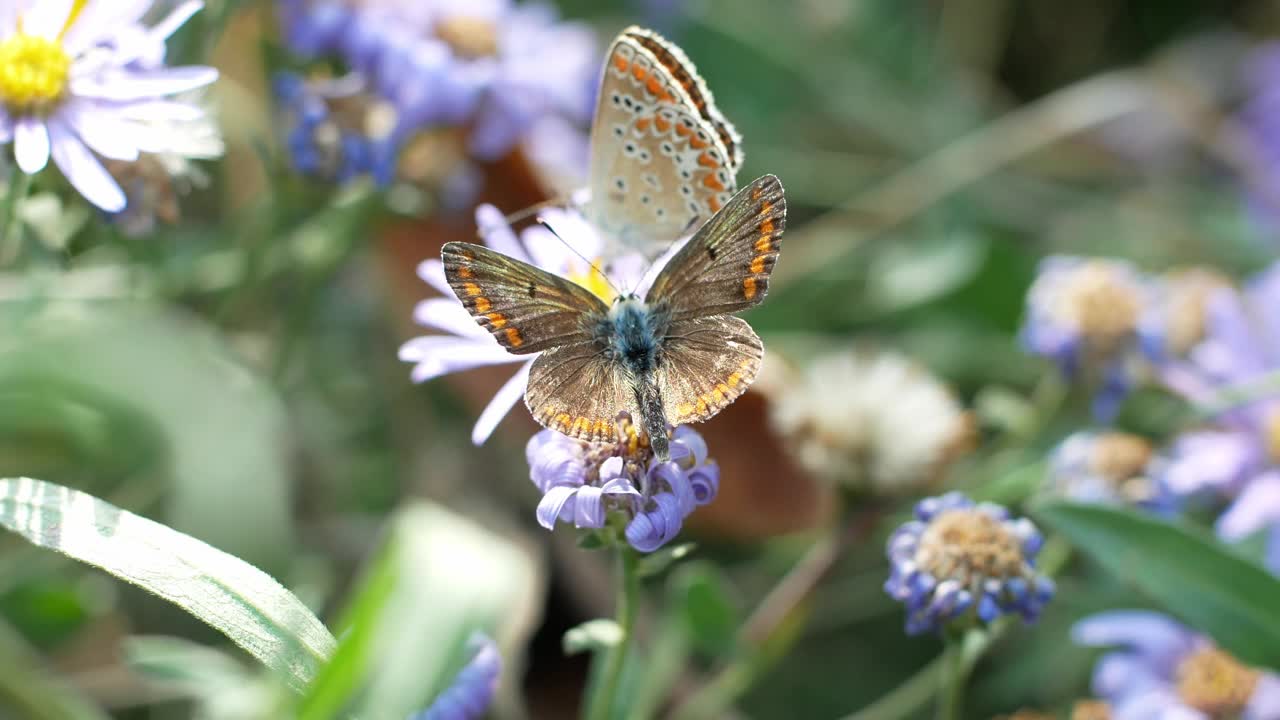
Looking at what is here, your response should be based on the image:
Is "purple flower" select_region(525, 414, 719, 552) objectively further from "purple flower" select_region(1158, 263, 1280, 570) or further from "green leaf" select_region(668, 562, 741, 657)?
"purple flower" select_region(1158, 263, 1280, 570)

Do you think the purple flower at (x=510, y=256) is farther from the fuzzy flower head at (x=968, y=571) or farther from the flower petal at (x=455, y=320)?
the fuzzy flower head at (x=968, y=571)

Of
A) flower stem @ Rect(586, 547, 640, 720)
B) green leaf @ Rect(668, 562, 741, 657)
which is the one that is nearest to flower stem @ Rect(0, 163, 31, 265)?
flower stem @ Rect(586, 547, 640, 720)

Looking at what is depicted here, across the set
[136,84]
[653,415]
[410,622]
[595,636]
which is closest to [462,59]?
[136,84]

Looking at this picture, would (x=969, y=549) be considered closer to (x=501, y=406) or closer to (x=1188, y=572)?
(x=1188, y=572)

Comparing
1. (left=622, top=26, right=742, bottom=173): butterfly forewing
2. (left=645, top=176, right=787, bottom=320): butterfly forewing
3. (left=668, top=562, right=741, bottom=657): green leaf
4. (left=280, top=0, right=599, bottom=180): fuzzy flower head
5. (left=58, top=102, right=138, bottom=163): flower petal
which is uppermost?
(left=280, top=0, right=599, bottom=180): fuzzy flower head

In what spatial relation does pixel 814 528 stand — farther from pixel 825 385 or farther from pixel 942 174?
pixel 942 174

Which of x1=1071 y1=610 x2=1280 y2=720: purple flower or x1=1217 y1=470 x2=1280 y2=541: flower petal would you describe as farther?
x1=1217 y1=470 x2=1280 y2=541: flower petal

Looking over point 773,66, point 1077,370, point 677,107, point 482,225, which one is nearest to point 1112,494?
point 1077,370

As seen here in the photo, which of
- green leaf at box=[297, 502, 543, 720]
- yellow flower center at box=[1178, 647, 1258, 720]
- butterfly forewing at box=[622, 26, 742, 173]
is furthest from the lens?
yellow flower center at box=[1178, 647, 1258, 720]
